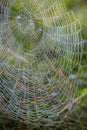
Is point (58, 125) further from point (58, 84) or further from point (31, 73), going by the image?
point (31, 73)

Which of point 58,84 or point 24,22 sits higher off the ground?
point 24,22

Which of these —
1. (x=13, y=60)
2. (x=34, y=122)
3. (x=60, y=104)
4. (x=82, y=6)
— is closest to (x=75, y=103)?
(x=60, y=104)

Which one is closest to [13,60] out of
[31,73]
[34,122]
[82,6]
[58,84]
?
[31,73]

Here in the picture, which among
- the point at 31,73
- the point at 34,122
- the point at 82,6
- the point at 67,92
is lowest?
the point at 34,122

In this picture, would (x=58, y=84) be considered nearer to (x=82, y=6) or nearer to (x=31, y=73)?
(x=31, y=73)

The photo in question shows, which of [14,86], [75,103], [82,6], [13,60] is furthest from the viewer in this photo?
[82,6]

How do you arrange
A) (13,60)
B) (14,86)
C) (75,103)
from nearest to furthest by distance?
(75,103)
(14,86)
(13,60)

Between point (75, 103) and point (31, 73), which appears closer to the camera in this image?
point (75, 103)
